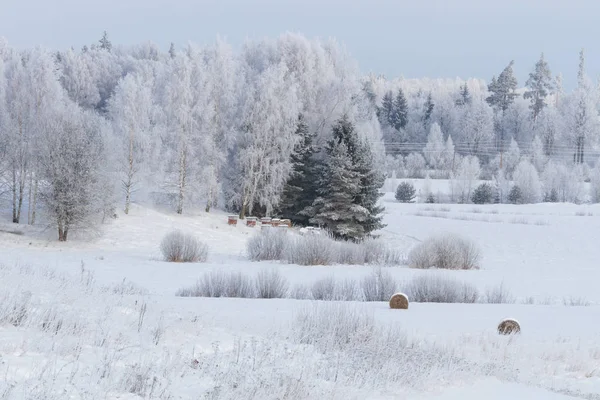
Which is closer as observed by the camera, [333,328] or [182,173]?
[333,328]

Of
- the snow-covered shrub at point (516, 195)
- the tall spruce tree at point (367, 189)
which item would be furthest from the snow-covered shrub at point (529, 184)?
the tall spruce tree at point (367, 189)

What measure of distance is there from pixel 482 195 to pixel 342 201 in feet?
93.0

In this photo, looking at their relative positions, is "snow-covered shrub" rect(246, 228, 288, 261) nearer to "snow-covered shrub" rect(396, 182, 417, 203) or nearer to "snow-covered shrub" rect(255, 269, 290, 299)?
"snow-covered shrub" rect(255, 269, 290, 299)

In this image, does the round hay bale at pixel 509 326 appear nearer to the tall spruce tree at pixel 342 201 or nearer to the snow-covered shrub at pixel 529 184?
the tall spruce tree at pixel 342 201

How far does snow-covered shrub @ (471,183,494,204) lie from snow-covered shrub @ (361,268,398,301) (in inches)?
1775

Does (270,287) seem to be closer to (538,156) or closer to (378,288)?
(378,288)

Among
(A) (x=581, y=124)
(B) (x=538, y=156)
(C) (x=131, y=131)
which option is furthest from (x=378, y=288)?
(A) (x=581, y=124)

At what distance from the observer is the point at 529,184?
5831 cm

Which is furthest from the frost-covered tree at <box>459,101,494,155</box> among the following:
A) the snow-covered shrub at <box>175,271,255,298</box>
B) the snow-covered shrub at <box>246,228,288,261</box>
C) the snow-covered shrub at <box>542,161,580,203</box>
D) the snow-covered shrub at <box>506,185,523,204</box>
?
the snow-covered shrub at <box>175,271,255,298</box>

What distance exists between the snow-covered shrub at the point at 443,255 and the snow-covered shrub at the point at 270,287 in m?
8.40

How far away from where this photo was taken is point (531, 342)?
9.22 m

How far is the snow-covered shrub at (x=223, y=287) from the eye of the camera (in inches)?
555

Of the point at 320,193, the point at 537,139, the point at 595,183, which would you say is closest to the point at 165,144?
the point at 320,193

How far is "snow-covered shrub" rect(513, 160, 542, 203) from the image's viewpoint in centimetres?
5772
